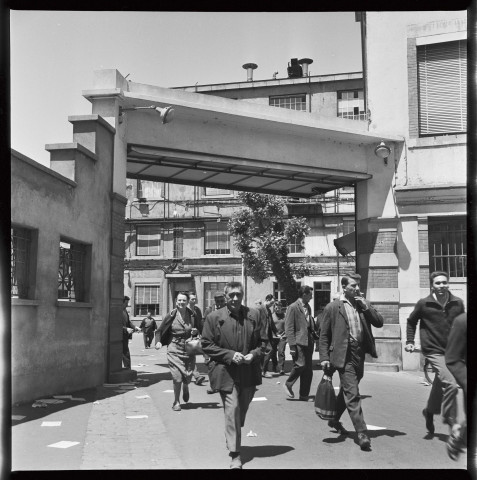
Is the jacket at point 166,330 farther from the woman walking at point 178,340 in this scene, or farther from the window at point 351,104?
the window at point 351,104

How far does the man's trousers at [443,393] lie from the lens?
7355mm

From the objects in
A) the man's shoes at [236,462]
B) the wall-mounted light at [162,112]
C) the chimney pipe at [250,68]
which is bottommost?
the man's shoes at [236,462]

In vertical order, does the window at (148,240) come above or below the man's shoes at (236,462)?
above

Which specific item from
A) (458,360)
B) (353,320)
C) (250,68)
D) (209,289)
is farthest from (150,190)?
(458,360)

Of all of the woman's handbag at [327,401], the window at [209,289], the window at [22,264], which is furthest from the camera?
the window at [209,289]

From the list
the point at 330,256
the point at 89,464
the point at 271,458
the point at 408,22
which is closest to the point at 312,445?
the point at 271,458

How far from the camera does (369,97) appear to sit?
51.9 ft

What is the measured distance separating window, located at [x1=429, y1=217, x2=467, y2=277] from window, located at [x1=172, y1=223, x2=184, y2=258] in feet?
82.7

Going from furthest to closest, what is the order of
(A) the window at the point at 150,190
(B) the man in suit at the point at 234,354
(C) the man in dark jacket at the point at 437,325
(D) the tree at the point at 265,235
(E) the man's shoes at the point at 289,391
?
(A) the window at the point at 150,190, (D) the tree at the point at 265,235, (E) the man's shoes at the point at 289,391, (C) the man in dark jacket at the point at 437,325, (B) the man in suit at the point at 234,354

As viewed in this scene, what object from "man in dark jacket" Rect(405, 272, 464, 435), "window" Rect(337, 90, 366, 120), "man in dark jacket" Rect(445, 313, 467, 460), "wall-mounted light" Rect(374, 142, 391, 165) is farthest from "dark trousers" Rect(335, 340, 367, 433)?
"window" Rect(337, 90, 366, 120)

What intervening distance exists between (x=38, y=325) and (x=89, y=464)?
389 centimetres

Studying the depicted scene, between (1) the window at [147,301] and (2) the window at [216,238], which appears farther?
(2) the window at [216,238]

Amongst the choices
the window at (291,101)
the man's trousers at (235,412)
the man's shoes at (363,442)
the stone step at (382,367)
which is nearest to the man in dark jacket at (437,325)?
the man's shoes at (363,442)

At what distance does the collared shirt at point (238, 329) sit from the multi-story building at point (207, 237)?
2935 cm
